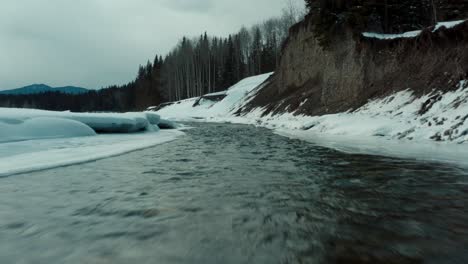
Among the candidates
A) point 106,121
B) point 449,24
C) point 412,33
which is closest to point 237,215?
point 106,121

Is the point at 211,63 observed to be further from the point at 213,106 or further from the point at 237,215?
the point at 237,215

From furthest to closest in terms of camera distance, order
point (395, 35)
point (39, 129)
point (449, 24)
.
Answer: point (395, 35)
point (449, 24)
point (39, 129)

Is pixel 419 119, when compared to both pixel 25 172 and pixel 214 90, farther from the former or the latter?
pixel 214 90

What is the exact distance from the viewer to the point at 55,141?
9945 millimetres

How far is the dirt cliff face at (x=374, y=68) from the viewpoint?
44.0 ft

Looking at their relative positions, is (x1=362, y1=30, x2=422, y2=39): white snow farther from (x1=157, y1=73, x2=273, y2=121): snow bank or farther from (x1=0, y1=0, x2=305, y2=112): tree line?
(x1=0, y1=0, x2=305, y2=112): tree line

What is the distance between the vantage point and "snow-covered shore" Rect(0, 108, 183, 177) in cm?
654

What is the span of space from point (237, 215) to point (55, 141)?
8763 millimetres

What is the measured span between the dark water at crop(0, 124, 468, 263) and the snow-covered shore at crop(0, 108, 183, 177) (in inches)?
36.3

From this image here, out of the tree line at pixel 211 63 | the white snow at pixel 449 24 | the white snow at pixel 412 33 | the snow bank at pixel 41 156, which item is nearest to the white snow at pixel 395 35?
the white snow at pixel 412 33

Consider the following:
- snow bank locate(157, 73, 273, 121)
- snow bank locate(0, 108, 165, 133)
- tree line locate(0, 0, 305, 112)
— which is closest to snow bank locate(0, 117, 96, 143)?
snow bank locate(0, 108, 165, 133)

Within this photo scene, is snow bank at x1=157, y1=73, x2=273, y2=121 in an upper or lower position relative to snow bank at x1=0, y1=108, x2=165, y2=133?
upper

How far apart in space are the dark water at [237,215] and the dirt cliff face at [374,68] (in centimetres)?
993

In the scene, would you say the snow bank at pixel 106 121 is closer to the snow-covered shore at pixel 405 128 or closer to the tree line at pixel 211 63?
the snow-covered shore at pixel 405 128
